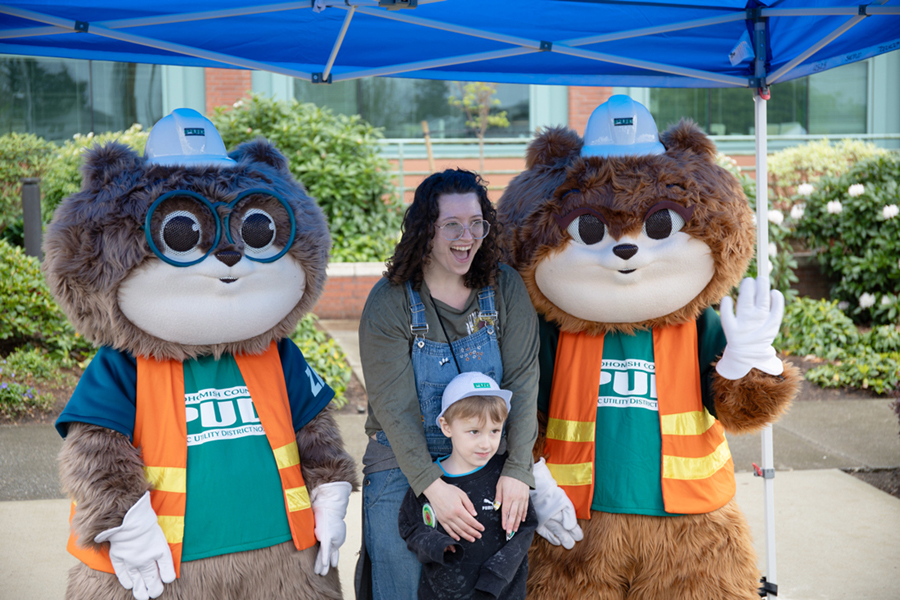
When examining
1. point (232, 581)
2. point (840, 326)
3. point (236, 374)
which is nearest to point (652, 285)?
point (236, 374)

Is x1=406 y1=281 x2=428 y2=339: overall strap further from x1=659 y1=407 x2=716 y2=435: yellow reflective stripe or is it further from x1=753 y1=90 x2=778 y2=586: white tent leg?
x1=753 y1=90 x2=778 y2=586: white tent leg

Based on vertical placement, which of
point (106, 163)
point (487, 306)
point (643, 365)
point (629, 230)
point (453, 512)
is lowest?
point (453, 512)

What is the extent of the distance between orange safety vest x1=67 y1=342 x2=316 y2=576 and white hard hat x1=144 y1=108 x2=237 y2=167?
63 cm

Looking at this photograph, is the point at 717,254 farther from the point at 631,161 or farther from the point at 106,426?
the point at 106,426

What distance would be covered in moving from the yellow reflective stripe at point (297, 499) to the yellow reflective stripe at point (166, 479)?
0.33 metres

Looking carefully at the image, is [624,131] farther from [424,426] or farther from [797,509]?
[797,509]

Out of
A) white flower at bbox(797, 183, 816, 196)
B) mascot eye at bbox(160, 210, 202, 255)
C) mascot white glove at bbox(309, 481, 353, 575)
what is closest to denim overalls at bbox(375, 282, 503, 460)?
mascot white glove at bbox(309, 481, 353, 575)

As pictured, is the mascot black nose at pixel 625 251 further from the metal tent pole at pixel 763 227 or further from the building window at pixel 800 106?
the building window at pixel 800 106

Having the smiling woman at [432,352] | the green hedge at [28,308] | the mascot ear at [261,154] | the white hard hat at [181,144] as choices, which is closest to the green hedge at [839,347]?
the smiling woman at [432,352]

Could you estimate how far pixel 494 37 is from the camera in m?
3.28

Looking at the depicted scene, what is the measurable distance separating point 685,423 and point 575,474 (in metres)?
0.43

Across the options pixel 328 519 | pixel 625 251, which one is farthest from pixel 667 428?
pixel 328 519

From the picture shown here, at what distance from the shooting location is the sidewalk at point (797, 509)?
12.7ft

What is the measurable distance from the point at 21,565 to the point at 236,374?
2.21m
